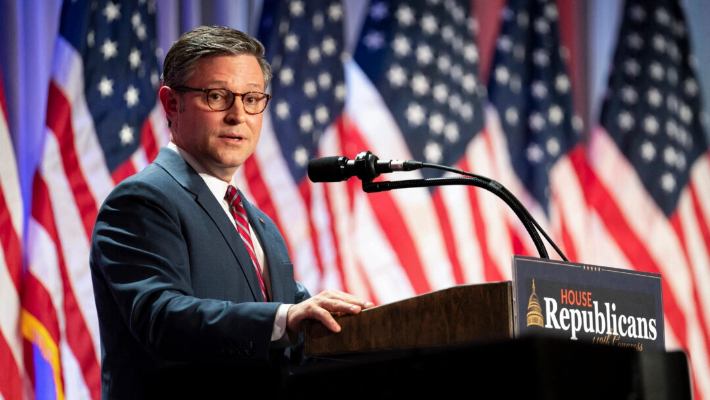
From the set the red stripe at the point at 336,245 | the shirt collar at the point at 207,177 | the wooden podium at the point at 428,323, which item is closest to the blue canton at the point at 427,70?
the red stripe at the point at 336,245

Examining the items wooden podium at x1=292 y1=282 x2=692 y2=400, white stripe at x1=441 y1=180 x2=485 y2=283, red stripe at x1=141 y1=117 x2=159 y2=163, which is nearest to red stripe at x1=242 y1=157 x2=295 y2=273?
red stripe at x1=141 y1=117 x2=159 y2=163

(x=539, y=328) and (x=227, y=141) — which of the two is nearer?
(x=539, y=328)

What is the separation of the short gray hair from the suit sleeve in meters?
0.44

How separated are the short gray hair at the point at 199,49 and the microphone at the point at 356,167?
0.49 metres

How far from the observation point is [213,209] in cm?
203

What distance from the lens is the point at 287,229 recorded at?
421 centimetres

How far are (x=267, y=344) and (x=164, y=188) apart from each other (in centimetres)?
58

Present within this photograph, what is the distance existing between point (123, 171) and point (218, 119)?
66.4 inches

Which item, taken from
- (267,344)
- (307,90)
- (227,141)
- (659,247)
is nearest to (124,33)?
(307,90)

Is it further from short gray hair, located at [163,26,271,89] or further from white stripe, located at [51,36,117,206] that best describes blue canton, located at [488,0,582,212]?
short gray hair, located at [163,26,271,89]

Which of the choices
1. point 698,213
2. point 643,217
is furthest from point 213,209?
point 698,213

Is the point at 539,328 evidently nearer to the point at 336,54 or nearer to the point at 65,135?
the point at 65,135

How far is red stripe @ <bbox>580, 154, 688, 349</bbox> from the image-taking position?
5055mm

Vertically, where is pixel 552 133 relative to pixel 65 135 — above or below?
above
